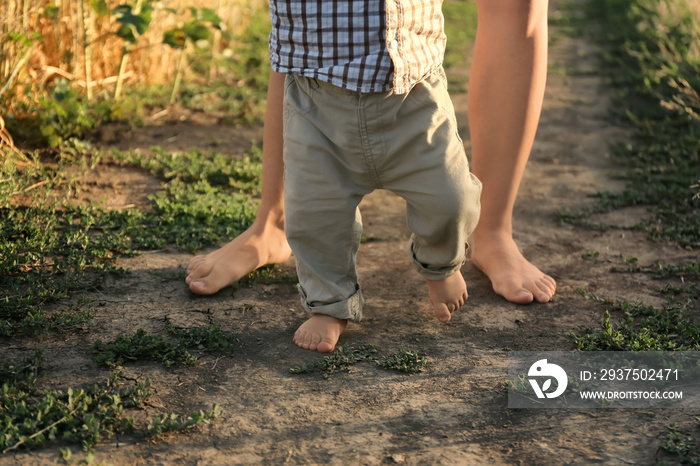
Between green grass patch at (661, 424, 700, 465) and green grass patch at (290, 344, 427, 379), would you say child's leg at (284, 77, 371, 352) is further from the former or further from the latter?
green grass patch at (661, 424, 700, 465)

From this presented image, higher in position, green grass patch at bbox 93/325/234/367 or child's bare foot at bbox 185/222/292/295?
child's bare foot at bbox 185/222/292/295

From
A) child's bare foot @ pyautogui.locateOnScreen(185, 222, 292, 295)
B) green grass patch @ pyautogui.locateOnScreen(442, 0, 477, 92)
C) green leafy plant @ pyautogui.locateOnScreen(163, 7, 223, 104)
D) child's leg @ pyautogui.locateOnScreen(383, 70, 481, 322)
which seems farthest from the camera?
green grass patch @ pyautogui.locateOnScreen(442, 0, 477, 92)

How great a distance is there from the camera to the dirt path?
5.42 ft

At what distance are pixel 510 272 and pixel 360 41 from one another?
105cm

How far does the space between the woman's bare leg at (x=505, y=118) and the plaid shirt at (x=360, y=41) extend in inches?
24.9

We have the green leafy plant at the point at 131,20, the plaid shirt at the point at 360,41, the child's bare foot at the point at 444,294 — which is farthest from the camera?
the green leafy plant at the point at 131,20

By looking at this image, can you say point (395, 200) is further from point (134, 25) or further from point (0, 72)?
point (0, 72)

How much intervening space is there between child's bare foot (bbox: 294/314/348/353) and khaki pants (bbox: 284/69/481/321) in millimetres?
42

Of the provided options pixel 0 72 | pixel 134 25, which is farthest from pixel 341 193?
pixel 0 72

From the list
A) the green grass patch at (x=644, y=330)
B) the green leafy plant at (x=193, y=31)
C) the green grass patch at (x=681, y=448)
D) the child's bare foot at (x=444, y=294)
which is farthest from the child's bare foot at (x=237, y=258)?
the green leafy plant at (x=193, y=31)

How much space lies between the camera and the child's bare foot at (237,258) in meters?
2.39

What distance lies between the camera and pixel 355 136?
6.31ft

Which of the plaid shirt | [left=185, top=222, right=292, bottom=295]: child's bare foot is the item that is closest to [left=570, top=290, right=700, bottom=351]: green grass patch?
the plaid shirt

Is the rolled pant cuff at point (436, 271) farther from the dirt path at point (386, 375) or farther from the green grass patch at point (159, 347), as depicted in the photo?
the green grass patch at point (159, 347)
